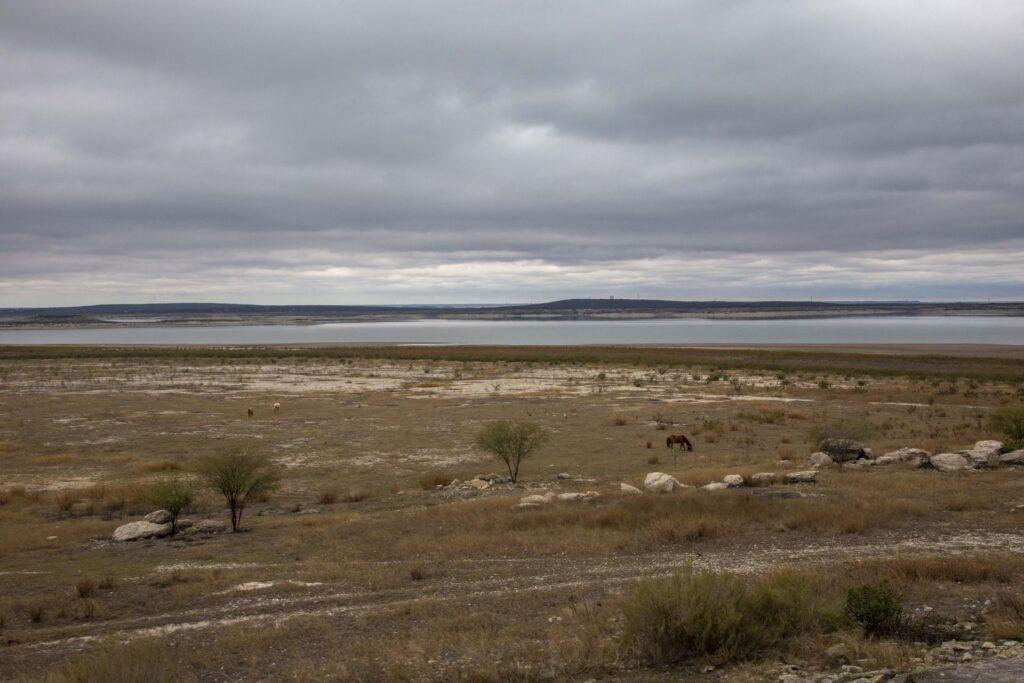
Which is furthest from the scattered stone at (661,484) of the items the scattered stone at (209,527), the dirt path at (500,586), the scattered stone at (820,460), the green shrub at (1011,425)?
the green shrub at (1011,425)

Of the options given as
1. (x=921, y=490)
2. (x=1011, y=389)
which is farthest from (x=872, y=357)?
(x=921, y=490)

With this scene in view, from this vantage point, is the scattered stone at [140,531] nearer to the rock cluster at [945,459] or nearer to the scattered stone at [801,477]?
the scattered stone at [801,477]

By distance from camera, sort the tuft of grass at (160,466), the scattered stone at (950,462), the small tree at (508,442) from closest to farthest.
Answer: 1. the scattered stone at (950,462)
2. the small tree at (508,442)
3. the tuft of grass at (160,466)

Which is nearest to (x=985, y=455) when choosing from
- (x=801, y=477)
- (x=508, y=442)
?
(x=801, y=477)

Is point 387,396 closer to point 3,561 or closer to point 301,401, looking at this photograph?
point 301,401

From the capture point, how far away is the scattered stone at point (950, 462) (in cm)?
1622

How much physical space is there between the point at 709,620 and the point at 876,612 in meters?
1.77

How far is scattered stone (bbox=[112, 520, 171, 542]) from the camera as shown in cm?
1317

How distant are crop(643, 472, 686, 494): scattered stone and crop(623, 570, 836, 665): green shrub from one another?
298 inches

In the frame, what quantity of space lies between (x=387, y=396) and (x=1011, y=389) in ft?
114

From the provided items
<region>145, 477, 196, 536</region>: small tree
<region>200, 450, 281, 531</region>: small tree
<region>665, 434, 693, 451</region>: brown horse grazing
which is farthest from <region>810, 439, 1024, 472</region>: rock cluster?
<region>145, 477, 196, 536</region>: small tree

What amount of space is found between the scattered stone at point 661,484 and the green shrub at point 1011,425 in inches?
362

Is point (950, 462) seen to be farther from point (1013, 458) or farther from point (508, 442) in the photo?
point (508, 442)

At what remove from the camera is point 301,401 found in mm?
37312
